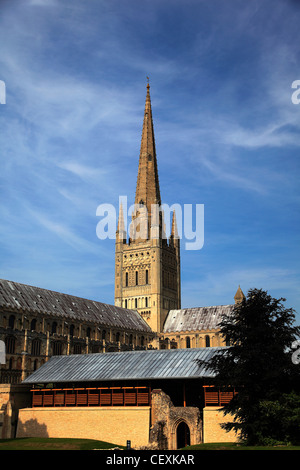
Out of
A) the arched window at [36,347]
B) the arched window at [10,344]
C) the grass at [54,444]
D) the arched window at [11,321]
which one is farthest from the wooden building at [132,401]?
the arched window at [36,347]

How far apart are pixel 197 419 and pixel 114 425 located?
8.47m

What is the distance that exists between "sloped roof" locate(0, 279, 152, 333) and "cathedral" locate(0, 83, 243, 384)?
0.58 feet

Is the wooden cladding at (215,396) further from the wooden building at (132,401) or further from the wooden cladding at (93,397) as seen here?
the wooden cladding at (93,397)

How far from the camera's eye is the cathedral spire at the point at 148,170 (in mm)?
122875

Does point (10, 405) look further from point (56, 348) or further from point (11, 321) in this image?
point (56, 348)

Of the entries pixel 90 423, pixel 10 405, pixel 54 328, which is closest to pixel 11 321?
pixel 54 328

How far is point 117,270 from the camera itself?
398ft

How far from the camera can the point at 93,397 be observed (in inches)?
2037

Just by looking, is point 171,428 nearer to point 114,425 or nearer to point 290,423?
point 114,425

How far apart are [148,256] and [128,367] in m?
65.1

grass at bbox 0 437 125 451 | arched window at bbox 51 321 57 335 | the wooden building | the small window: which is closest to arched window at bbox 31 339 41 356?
the small window

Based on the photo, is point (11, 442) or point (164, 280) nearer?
point (11, 442)

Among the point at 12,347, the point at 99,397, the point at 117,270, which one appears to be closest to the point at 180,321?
the point at 117,270

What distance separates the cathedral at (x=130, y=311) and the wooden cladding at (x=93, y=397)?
15621mm
